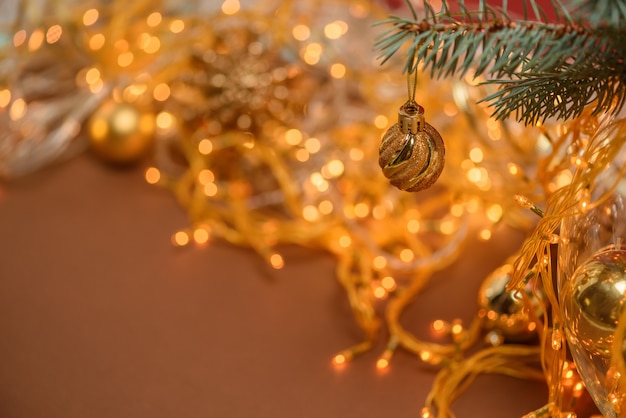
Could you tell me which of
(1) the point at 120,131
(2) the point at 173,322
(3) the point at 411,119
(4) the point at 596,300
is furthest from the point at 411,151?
(1) the point at 120,131

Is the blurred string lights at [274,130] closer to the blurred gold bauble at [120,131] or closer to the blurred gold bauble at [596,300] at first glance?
the blurred gold bauble at [120,131]

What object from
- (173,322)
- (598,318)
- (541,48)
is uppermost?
(541,48)

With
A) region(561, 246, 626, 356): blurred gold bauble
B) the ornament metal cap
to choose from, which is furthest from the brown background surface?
the ornament metal cap

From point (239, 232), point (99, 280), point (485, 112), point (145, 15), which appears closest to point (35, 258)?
point (99, 280)

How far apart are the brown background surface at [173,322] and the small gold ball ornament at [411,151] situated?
209 mm

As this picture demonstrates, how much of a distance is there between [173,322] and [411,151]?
310mm

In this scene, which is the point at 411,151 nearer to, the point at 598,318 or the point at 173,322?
the point at 598,318

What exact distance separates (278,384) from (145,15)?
1.83 feet

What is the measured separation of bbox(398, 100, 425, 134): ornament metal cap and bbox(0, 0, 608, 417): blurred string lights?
21cm

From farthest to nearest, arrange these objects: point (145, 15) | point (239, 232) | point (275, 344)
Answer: point (145, 15)
point (239, 232)
point (275, 344)

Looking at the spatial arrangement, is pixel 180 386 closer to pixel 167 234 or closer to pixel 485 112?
pixel 167 234

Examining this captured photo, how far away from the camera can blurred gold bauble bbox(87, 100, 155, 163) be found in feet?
2.77

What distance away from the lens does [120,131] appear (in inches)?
33.2

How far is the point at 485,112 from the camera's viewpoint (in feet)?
2.67
